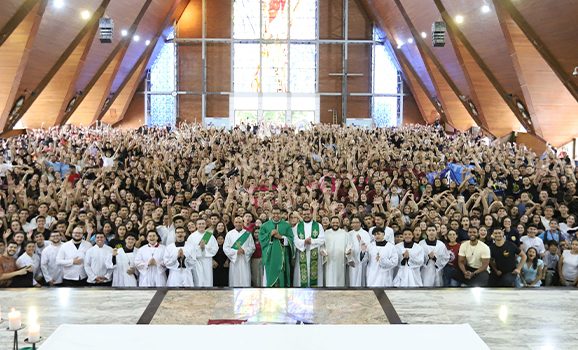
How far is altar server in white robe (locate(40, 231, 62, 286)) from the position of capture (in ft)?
24.0

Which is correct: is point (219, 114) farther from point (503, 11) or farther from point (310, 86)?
point (503, 11)

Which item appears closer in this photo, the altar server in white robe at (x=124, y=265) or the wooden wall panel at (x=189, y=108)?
Result: the altar server in white robe at (x=124, y=265)

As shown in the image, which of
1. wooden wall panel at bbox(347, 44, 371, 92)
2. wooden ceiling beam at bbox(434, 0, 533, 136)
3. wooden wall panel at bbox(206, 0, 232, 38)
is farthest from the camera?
wooden wall panel at bbox(347, 44, 371, 92)

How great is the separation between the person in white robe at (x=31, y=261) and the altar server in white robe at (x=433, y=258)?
188 inches

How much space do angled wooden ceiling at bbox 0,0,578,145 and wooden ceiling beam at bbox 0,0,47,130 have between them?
0.09 feet

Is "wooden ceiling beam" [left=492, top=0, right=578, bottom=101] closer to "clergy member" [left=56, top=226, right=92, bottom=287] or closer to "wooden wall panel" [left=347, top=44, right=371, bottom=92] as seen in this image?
"clergy member" [left=56, top=226, right=92, bottom=287]

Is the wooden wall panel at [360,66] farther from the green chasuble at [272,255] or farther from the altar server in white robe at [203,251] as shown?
Answer: the altar server in white robe at [203,251]

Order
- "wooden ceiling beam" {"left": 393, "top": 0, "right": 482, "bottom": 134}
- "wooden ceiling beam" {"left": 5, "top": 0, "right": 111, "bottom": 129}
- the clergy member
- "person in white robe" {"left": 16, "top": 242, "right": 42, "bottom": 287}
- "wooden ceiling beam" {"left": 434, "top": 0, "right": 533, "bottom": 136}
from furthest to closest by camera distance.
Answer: "wooden ceiling beam" {"left": 393, "top": 0, "right": 482, "bottom": 134}, "wooden ceiling beam" {"left": 434, "top": 0, "right": 533, "bottom": 136}, "wooden ceiling beam" {"left": 5, "top": 0, "right": 111, "bottom": 129}, the clergy member, "person in white robe" {"left": 16, "top": 242, "right": 42, "bottom": 287}

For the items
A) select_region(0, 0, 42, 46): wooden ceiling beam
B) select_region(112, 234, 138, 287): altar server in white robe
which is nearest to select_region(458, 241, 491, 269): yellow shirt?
select_region(112, 234, 138, 287): altar server in white robe

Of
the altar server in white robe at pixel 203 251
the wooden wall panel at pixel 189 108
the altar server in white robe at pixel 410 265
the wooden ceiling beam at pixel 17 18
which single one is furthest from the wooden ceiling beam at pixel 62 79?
the altar server in white robe at pixel 410 265

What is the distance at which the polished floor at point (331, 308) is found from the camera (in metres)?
5.12

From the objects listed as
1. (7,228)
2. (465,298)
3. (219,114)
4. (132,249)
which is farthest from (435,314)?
(219,114)

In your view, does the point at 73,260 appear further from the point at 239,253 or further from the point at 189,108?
the point at 189,108

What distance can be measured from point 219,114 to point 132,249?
25.0 m
